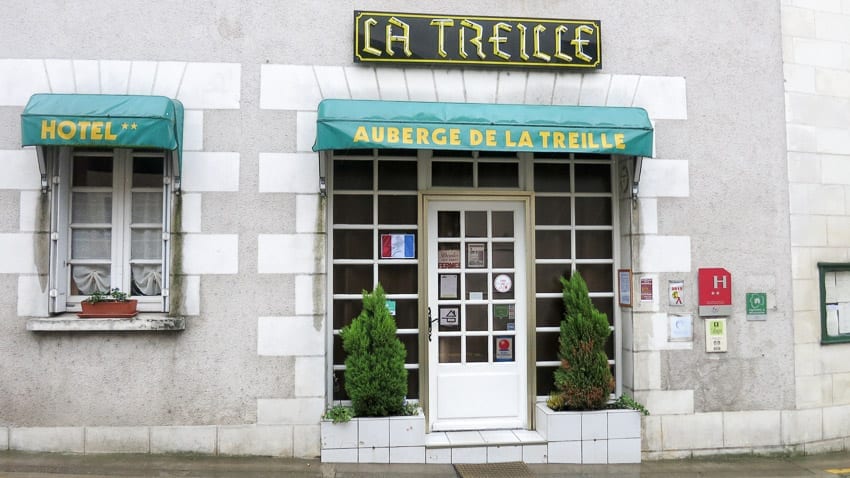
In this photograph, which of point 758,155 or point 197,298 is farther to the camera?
point 758,155

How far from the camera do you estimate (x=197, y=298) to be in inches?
225

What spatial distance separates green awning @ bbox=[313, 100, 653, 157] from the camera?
214 inches

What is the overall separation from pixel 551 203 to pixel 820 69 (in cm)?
335

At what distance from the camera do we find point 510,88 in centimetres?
→ 616

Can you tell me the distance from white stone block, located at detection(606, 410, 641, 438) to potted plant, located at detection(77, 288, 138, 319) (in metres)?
4.75

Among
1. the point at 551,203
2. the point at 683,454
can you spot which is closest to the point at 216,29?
the point at 551,203

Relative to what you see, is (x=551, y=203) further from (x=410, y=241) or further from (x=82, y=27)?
(x=82, y=27)

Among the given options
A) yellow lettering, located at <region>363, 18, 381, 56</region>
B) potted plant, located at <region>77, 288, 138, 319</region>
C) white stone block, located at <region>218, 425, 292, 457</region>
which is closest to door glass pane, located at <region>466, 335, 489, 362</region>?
white stone block, located at <region>218, 425, 292, 457</region>

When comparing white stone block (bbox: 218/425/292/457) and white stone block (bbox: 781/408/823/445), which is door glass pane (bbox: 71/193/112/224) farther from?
white stone block (bbox: 781/408/823/445)

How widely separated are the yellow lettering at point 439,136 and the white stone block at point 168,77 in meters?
2.55

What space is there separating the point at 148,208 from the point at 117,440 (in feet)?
7.27

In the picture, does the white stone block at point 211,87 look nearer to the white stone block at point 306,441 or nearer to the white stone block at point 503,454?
the white stone block at point 306,441

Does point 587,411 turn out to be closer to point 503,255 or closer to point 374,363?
point 503,255

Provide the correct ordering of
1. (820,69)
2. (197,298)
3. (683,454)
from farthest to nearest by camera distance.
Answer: (820,69), (683,454), (197,298)
